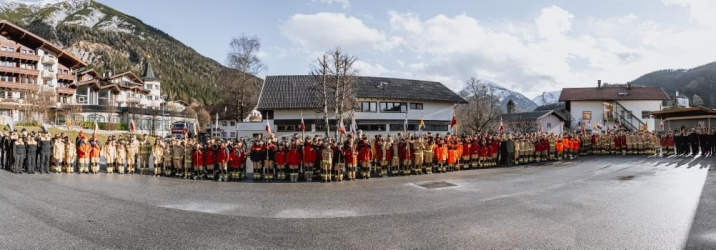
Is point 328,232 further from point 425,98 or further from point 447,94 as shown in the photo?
point 447,94

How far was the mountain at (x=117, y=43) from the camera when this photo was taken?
4717 inches

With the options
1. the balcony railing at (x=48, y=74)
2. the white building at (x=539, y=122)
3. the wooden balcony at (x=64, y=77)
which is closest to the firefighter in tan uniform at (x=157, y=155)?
the white building at (x=539, y=122)

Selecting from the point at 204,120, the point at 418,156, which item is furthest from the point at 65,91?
the point at 418,156

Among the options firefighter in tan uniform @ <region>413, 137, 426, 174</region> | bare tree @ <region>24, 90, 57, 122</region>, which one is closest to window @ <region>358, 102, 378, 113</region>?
firefighter in tan uniform @ <region>413, 137, 426, 174</region>

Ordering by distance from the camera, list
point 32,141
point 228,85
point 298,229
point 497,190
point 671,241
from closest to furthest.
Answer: point 671,241 → point 298,229 → point 497,190 → point 32,141 → point 228,85

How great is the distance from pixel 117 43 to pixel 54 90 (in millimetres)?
96719

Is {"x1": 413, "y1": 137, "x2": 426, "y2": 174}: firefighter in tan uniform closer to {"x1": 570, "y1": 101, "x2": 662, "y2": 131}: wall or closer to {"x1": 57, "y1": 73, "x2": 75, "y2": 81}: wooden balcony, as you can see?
{"x1": 570, "y1": 101, "x2": 662, "y2": 131}: wall

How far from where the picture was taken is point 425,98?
1763 inches

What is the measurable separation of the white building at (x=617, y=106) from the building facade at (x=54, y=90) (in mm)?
64134

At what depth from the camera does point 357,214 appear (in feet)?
29.2

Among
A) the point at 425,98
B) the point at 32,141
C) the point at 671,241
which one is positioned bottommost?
the point at 671,241

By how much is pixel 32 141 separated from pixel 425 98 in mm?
35246

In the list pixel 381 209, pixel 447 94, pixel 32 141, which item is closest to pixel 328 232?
pixel 381 209

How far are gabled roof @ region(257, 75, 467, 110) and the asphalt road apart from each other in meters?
26.3
